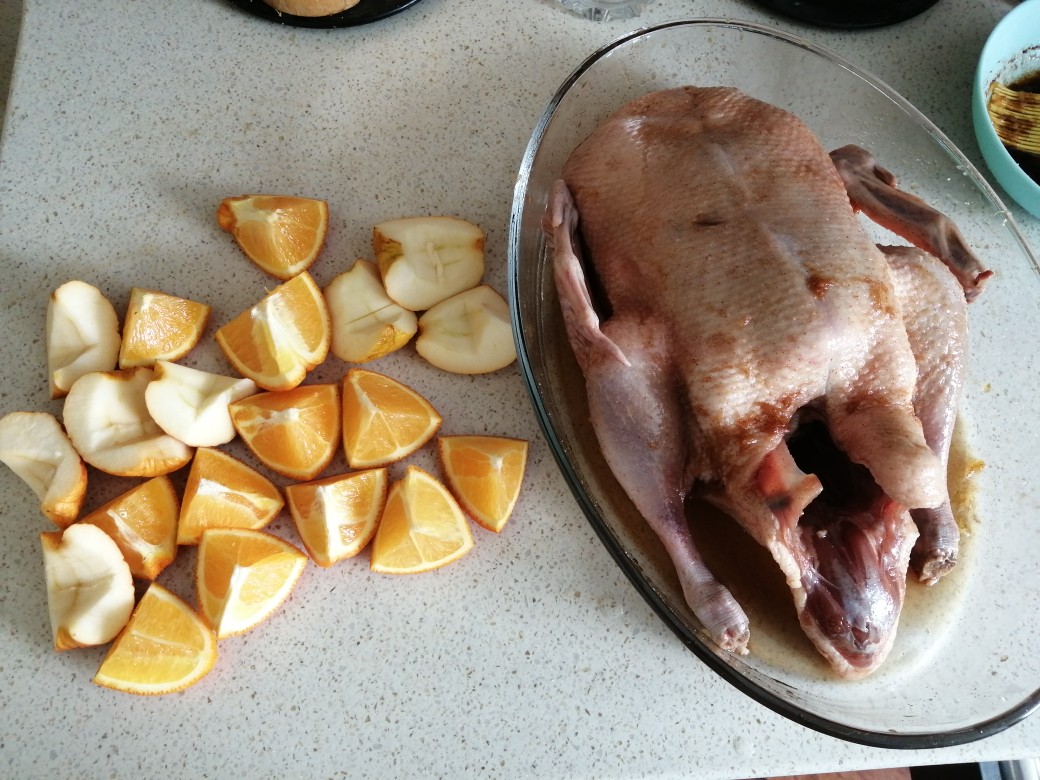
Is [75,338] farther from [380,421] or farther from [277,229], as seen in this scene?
[380,421]

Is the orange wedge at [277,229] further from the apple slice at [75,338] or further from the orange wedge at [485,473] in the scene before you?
the orange wedge at [485,473]

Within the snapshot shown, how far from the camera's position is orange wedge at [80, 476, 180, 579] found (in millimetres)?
885

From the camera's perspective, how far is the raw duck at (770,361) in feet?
2.78

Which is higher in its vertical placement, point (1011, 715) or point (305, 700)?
point (1011, 715)

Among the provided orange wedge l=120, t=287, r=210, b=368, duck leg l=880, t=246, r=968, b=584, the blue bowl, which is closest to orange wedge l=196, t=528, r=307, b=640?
orange wedge l=120, t=287, r=210, b=368

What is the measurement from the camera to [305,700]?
885 mm

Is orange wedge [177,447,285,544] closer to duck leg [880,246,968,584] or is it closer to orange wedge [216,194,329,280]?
orange wedge [216,194,329,280]

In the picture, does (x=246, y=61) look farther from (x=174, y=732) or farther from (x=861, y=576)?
(x=861, y=576)

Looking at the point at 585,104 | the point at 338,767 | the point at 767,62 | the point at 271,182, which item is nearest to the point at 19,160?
the point at 271,182

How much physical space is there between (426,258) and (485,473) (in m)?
0.30

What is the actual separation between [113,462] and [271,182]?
1.49ft

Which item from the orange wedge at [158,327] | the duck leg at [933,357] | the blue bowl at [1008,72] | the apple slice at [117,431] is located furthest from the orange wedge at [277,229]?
the blue bowl at [1008,72]

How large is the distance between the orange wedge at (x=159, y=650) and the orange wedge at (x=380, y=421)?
0.81 feet

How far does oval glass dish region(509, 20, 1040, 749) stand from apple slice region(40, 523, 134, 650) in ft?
1.61
